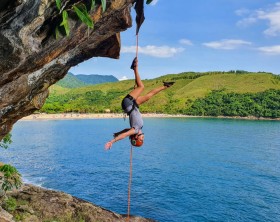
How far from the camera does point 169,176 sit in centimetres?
6050

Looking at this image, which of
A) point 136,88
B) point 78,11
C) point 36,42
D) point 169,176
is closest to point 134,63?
point 136,88

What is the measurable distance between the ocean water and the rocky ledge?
11838mm

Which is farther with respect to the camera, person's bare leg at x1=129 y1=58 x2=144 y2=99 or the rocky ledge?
the rocky ledge

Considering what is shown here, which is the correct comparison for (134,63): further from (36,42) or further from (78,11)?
(36,42)

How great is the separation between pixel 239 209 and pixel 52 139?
277ft

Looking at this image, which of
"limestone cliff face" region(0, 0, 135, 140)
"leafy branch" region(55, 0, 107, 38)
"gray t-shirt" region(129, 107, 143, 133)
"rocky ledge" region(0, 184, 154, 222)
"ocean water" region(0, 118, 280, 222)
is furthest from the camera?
"ocean water" region(0, 118, 280, 222)

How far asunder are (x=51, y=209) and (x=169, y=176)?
125 ft

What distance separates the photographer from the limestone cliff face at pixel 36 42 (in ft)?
25.6

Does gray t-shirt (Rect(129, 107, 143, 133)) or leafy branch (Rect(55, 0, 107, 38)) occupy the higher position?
leafy branch (Rect(55, 0, 107, 38))

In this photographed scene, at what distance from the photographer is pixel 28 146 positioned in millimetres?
94625

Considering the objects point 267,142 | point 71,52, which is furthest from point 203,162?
point 71,52

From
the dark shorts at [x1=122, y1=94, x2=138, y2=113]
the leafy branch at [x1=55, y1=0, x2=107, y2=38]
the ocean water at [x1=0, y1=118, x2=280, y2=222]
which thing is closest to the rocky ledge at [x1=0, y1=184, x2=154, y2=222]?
the ocean water at [x1=0, y1=118, x2=280, y2=222]

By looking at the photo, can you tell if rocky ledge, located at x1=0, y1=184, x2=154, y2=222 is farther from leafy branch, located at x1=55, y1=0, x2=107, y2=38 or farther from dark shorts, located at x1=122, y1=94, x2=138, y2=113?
leafy branch, located at x1=55, y1=0, x2=107, y2=38

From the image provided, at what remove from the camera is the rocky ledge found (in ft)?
74.6
